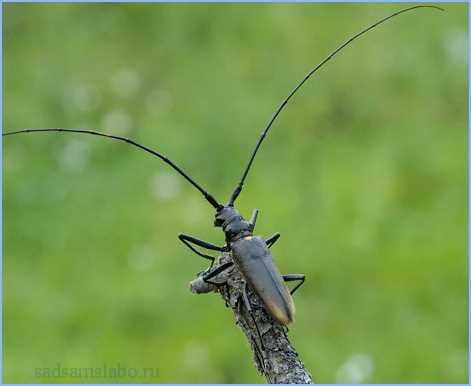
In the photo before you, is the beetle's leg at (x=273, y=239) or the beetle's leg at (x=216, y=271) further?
the beetle's leg at (x=273, y=239)

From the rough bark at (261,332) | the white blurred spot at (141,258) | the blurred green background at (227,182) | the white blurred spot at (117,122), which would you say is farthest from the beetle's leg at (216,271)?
the white blurred spot at (117,122)

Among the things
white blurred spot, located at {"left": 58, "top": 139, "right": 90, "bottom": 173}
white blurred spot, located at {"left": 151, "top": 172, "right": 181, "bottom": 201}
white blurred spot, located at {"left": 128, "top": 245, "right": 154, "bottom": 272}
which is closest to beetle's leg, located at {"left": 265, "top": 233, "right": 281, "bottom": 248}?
white blurred spot, located at {"left": 128, "top": 245, "right": 154, "bottom": 272}

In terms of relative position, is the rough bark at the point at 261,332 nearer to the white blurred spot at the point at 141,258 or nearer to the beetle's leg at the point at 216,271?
the beetle's leg at the point at 216,271

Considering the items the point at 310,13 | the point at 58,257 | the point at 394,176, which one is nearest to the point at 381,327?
the point at 394,176

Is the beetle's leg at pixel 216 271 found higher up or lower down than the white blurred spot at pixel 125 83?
lower down

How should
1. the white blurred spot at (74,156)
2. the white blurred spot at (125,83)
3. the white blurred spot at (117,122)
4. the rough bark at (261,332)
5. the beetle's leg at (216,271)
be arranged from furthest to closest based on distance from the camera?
the white blurred spot at (125,83) < the white blurred spot at (117,122) < the white blurred spot at (74,156) < the beetle's leg at (216,271) < the rough bark at (261,332)

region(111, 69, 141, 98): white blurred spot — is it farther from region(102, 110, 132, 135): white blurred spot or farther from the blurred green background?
region(102, 110, 132, 135): white blurred spot

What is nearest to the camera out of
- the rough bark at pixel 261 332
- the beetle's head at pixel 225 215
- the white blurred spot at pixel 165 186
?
the rough bark at pixel 261 332

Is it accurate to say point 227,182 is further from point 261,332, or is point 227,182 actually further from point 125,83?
point 261,332
